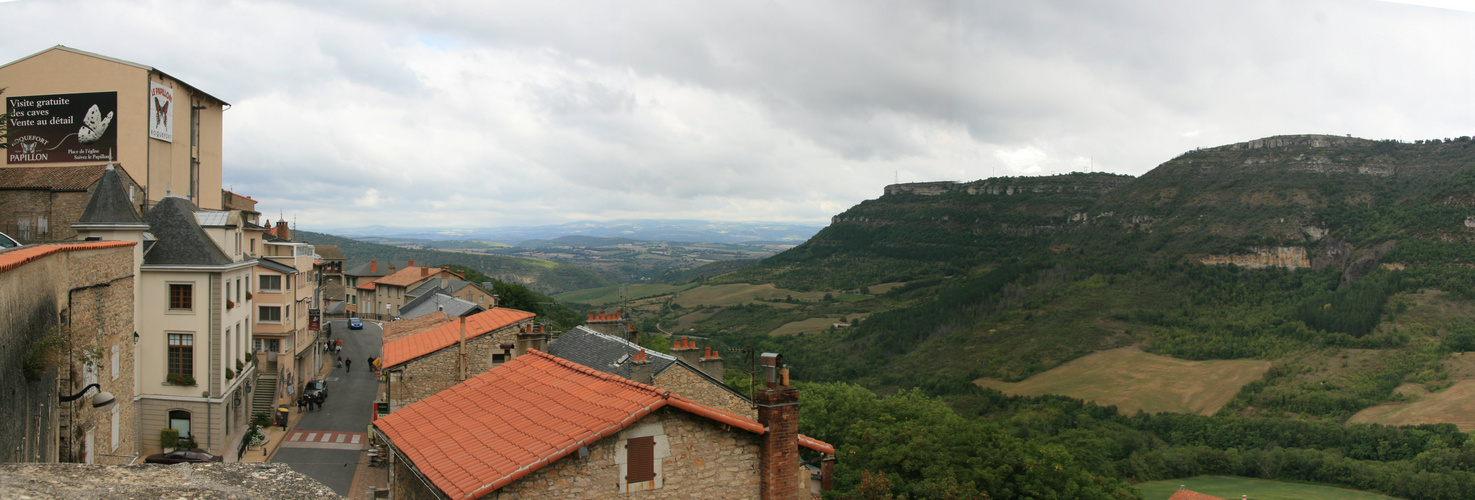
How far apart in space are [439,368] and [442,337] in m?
1.55

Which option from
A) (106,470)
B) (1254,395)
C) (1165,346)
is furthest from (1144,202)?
(106,470)

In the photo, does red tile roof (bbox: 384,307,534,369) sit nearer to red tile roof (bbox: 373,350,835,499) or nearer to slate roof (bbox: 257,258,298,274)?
red tile roof (bbox: 373,350,835,499)

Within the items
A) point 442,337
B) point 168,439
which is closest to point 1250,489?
point 442,337

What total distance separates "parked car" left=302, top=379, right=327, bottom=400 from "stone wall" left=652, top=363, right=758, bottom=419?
23.5 m

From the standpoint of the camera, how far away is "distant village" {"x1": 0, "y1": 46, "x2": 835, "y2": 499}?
7.89m

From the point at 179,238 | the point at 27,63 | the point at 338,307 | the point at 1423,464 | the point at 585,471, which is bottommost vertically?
the point at 1423,464

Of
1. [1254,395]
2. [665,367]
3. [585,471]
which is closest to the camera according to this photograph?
[585,471]

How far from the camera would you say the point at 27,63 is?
25.7 m

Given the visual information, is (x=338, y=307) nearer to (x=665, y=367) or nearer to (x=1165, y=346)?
(x=665, y=367)

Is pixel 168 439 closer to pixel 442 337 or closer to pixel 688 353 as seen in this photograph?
pixel 442 337

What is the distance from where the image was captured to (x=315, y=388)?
33.4 metres

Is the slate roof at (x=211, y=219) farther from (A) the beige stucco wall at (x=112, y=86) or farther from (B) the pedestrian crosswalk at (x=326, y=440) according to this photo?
(B) the pedestrian crosswalk at (x=326, y=440)

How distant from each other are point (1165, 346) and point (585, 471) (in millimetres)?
80977

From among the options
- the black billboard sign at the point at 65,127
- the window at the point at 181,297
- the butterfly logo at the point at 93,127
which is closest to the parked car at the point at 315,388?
the window at the point at 181,297
